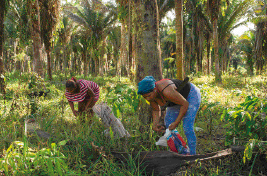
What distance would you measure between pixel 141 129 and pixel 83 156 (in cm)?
122

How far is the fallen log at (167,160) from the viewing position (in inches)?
96.0

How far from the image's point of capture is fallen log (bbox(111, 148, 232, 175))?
2439 mm

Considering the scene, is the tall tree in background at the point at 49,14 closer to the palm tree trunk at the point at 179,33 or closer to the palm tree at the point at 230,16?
the palm tree trunk at the point at 179,33

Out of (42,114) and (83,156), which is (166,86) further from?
(42,114)

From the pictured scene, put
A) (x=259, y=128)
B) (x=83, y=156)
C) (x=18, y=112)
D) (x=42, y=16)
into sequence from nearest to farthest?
1. (x=259, y=128)
2. (x=83, y=156)
3. (x=18, y=112)
4. (x=42, y=16)

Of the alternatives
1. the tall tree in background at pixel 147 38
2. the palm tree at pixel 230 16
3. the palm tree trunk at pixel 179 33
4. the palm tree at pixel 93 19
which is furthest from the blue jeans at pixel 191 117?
the palm tree at pixel 93 19

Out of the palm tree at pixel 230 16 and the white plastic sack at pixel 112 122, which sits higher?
the palm tree at pixel 230 16

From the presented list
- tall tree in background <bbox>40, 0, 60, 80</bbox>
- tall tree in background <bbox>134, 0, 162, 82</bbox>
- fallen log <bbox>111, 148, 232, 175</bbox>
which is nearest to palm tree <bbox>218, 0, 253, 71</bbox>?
tall tree in background <bbox>40, 0, 60, 80</bbox>

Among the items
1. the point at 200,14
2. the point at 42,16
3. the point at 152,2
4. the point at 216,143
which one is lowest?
the point at 216,143

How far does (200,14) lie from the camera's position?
17.1 m

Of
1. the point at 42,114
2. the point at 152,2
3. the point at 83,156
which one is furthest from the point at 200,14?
the point at 83,156

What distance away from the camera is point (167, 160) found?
2486mm

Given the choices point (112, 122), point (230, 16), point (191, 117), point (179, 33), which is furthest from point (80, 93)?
point (230, 16)

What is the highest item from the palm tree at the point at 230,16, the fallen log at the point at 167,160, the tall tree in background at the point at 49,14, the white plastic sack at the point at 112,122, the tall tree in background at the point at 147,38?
the palm tree at the point at 230,16
